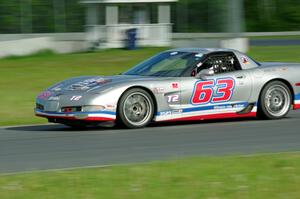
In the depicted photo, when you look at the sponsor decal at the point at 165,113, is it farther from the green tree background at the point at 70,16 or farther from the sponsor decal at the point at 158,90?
the green tree background at the point at 70,16

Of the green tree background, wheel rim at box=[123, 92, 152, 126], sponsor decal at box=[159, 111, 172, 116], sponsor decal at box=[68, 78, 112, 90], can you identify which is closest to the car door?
sponsor decal at box=[159, 111, 172, 116]

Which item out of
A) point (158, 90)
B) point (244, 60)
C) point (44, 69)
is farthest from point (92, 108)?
point (44, 69)

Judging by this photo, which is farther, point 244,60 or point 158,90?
point 244,60

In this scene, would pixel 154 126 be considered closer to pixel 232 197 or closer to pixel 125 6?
pixel 232 197

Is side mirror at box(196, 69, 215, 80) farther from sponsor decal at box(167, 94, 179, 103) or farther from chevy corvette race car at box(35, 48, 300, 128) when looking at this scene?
sponsor decal at box(167, 94, 179, 103)

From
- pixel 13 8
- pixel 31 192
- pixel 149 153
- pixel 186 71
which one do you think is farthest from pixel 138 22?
pixel 31 192

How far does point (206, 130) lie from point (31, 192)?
568 centimetres

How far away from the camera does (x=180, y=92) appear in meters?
12.6

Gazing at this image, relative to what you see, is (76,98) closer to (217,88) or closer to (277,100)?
(217,88)

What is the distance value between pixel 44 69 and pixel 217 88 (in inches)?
523

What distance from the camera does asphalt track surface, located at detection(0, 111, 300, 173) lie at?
30.3 feet

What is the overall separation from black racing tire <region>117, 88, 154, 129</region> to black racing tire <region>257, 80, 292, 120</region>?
2143 millimetres

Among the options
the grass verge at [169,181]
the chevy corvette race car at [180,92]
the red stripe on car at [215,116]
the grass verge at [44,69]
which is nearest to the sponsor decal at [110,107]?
the chevy corvette race car at [180,92]

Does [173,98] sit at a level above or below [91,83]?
A: below
